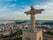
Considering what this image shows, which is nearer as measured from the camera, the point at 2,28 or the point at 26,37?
the point at 26,37

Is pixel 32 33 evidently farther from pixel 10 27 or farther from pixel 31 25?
pixel 10 27

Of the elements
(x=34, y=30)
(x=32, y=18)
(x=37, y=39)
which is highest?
(x=32, y=18)

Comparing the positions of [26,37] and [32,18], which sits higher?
[32,18]

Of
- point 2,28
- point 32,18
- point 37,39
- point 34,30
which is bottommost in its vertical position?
point 2,28

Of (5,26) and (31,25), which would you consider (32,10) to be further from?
(5,26)

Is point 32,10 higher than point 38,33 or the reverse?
higher

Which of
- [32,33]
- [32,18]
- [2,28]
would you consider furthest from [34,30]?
[2,28]

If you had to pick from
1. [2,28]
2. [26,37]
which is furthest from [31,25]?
[2,28]

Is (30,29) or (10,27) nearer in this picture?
(30,29)
